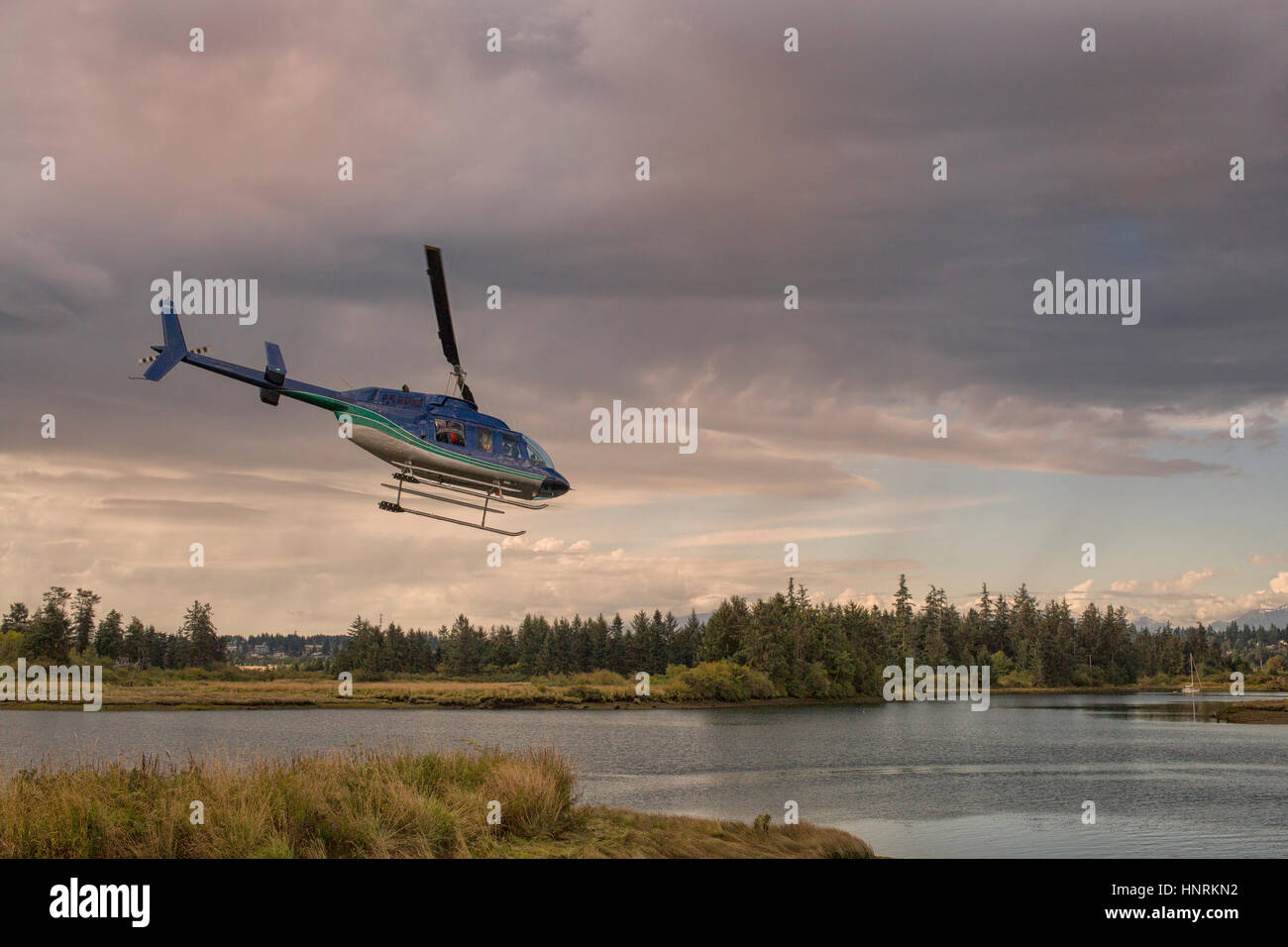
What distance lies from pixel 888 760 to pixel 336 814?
47167mm

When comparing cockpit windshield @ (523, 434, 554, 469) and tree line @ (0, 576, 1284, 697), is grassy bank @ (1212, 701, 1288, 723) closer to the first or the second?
tree line @ (0, 576, 1284, 697)

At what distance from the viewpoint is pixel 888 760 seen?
59.3 meters

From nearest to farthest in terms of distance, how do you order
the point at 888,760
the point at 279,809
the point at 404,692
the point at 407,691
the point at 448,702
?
the point at 279,809, the point at 888,760, the point at 448,702, the point at 404,692, the point at 407,691

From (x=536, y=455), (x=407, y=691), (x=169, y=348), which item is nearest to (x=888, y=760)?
(x=536, y=455)

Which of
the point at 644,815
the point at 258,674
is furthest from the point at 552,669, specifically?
the point at 644,815

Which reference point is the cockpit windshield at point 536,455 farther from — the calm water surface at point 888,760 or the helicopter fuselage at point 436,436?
the calm water surface at point 888,760

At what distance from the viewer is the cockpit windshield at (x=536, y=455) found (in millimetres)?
25000

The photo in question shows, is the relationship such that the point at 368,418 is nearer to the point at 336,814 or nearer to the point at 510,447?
the point at 510,447

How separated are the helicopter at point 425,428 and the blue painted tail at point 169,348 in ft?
0.07

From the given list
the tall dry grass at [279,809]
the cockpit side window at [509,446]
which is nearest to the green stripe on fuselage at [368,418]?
the cockpit side window at [509,446]

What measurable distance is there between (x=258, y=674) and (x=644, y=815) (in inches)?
5256

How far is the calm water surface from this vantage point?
3506 cm
